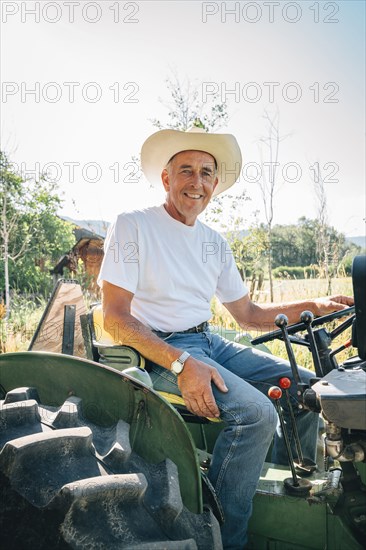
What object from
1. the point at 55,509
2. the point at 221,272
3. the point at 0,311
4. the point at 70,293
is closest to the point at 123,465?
the point at 55,509

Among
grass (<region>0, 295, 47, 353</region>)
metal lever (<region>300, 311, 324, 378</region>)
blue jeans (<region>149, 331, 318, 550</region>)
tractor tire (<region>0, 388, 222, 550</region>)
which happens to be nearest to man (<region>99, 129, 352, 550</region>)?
blue jeans (<region>149, 331, 318, 550</region>)

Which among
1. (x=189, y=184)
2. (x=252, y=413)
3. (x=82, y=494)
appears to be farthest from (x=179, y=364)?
(x=189, y=184)

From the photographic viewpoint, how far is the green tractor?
3.73 feet

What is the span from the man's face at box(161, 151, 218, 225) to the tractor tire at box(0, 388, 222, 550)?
137cm

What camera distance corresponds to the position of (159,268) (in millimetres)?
2371

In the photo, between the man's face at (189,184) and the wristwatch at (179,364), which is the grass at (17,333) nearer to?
the man's face at (189,184)

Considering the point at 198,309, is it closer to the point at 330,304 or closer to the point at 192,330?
the point at 192,330

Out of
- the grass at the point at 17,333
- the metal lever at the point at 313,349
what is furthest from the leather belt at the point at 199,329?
the grass at the point at 17,333

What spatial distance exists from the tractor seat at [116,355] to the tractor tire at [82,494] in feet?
1.52

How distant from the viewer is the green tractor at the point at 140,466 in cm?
114

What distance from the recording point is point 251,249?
8.56 meters

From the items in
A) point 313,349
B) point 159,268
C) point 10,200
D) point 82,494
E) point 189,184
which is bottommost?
point 82,494

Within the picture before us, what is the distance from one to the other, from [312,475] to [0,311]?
6.74 metres

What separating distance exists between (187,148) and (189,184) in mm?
213
